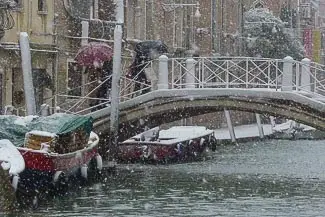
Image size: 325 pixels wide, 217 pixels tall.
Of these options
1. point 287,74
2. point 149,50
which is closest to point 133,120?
point 287,74

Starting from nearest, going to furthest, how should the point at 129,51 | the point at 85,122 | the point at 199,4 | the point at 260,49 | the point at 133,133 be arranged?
1. the point at 85,122
2. the point at 133,133
3. the point at 129,51
4. the point at 199,4
5. the point at 260,49

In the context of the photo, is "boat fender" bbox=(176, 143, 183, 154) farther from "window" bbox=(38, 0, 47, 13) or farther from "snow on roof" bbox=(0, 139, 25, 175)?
"snow on roof" bbox=(0, 139, 25, 175)

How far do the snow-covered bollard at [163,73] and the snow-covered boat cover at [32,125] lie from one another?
338 cm

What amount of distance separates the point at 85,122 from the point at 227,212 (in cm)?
479

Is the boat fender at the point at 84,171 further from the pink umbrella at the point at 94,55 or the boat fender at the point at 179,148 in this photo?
the boat fender at the point at 179,148

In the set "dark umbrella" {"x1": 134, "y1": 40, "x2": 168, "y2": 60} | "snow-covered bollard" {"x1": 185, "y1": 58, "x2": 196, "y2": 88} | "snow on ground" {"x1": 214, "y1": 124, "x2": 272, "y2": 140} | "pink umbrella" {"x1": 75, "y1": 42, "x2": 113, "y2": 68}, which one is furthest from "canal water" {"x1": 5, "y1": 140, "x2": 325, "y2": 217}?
"snow on ground" {"x1": 214, "y1": 124, "x2": 272, "y2": 140}

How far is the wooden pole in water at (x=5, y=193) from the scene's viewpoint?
616 inches

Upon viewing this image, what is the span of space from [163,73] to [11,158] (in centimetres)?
743

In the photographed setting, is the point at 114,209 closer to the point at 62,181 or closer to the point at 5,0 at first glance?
the point at 62,181

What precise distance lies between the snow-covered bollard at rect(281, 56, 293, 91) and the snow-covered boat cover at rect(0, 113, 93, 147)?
4242 millimetres

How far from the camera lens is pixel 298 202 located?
18141 mm

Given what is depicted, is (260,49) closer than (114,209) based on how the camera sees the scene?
No

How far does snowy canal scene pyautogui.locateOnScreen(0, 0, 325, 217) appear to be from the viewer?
699 inches

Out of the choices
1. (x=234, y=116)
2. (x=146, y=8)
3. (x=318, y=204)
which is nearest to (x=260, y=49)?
(x=234, y=116)
